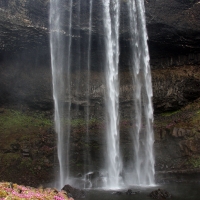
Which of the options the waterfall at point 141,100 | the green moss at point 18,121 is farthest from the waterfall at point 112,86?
the green moss at point 18,121

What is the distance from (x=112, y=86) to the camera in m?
19.2

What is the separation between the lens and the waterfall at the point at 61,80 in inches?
653

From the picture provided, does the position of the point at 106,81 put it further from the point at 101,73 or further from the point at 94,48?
the point at 94,48

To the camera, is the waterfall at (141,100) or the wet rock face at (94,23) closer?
the waterfall at (141,100)

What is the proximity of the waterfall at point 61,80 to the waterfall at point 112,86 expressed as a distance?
2534 millimetres

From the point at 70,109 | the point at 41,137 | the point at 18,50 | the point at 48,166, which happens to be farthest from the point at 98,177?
the point at 18,50

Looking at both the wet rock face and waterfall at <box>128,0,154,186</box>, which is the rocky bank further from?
waterfall at <box>128,0,154,186</box>

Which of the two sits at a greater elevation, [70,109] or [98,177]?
[70,109]

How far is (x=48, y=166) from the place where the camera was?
15.9m

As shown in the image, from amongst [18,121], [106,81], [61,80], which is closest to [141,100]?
[106,81]

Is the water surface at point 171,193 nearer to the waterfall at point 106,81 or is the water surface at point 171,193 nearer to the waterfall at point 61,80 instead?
the waterfall at point 106,81

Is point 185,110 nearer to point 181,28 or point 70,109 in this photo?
point 181,28

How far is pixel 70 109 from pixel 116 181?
7.40 meters

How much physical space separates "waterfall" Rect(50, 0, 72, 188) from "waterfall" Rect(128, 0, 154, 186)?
4228 mm
